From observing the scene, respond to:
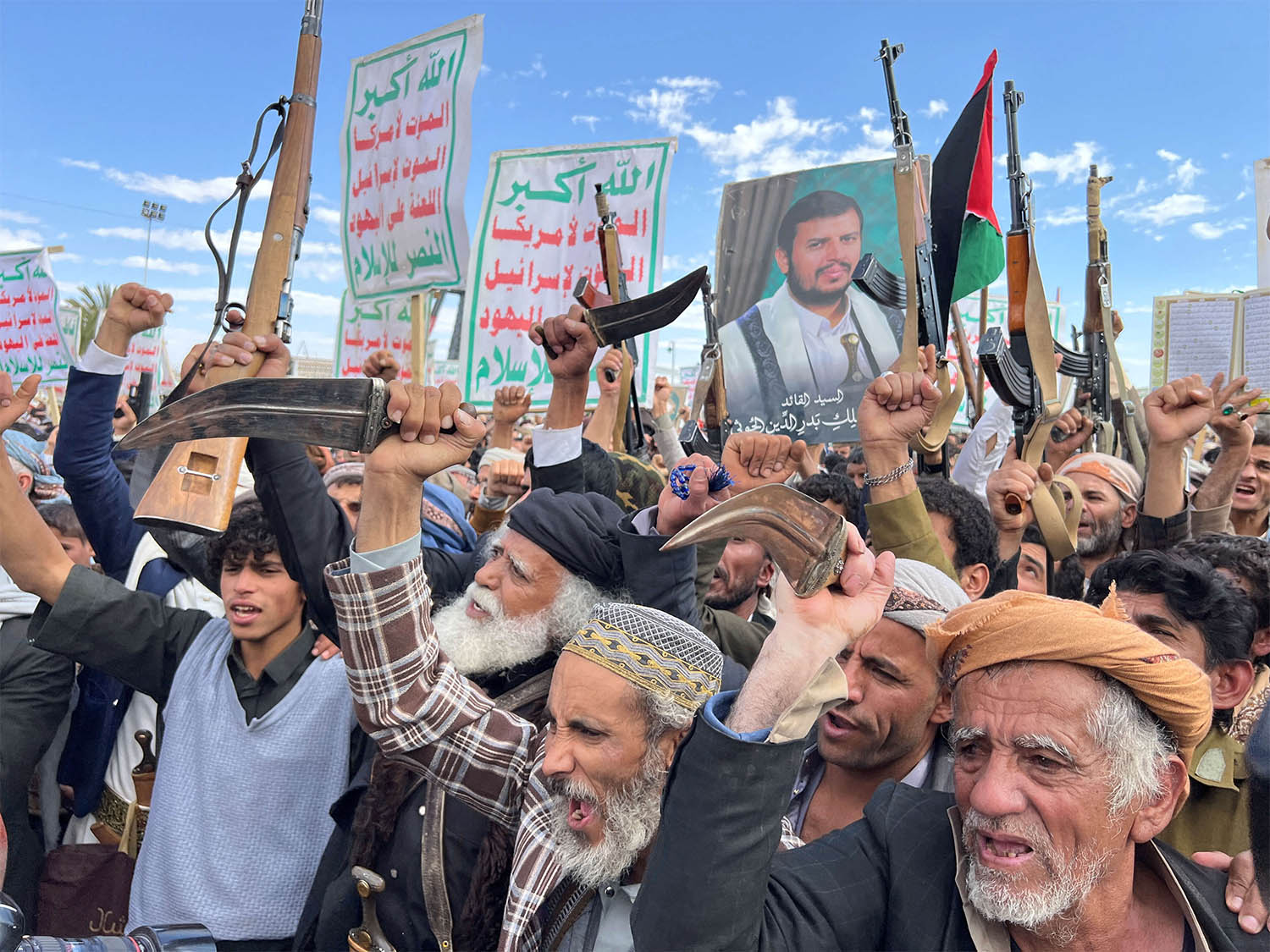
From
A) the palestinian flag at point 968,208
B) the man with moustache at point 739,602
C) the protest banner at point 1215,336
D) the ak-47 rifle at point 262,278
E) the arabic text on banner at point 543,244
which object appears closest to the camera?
the ak-47 rifle at point 262,278

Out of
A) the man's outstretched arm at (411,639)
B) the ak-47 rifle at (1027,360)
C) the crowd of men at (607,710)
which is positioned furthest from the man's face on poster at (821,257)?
the man's outstretched arm at (411,639)

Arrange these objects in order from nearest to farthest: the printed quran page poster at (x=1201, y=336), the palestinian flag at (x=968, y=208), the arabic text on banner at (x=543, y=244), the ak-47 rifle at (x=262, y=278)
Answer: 1. the ak-47 rifle at (x=262, y=278)
2. the palestinian flag at (x=968, y=208)
3. the printed quran page poster at (x=1201, y=336)
4. the arabic text on banner at (x=543, y=244)

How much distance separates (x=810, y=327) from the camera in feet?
17.1

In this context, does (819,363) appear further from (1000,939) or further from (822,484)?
(1000,939)

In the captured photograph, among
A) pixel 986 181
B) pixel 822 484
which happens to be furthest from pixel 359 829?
pixel 986 181

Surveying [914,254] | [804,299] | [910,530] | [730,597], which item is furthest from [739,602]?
[804,299]

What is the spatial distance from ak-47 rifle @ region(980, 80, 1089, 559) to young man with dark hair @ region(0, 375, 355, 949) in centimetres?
220

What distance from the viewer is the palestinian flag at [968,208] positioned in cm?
387

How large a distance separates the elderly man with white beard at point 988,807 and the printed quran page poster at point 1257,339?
3590mm

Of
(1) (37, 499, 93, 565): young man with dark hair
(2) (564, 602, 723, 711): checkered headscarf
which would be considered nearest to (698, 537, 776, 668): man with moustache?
(2) (564, 602, 723, 711): checkered headscarf

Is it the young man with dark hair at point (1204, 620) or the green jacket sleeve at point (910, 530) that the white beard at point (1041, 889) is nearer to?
the young man with dark hair at point (1204, 620)

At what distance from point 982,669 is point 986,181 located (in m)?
3.00

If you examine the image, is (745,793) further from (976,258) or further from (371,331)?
(371,331)

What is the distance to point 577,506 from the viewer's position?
8.11 feet
